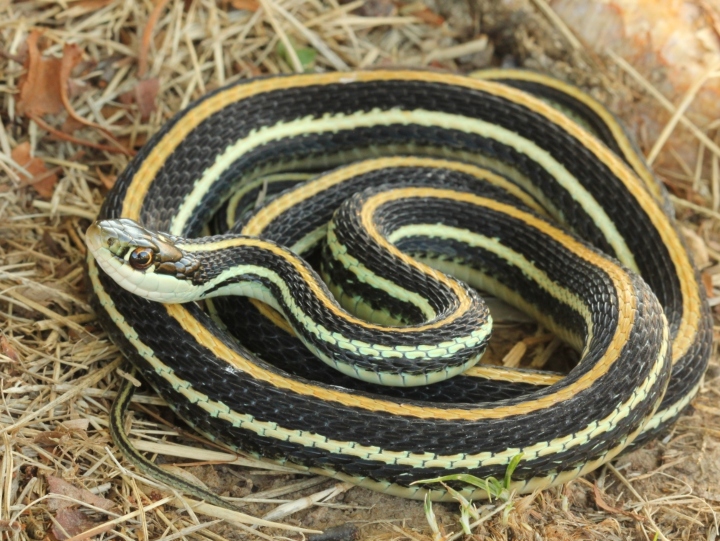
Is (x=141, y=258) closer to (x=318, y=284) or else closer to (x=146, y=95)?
(x=318, y=284)

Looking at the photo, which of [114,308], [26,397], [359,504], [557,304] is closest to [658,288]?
[557,304]

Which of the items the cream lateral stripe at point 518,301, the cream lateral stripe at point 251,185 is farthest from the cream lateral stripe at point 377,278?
the cream lateral stripe at point 251,185

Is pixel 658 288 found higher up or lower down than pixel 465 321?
higher up

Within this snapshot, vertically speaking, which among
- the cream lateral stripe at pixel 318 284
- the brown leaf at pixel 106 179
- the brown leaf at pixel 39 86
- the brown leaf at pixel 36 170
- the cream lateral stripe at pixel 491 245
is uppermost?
the cream lateral stripe at pixel 491 245

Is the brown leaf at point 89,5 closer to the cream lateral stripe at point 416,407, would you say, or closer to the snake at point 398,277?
the snake at point 398,277

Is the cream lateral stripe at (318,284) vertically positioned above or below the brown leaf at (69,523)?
above

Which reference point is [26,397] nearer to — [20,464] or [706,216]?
[20,464]

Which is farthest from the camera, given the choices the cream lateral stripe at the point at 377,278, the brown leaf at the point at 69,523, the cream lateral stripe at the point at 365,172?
the cream lateral stripe at the point at 365,172
